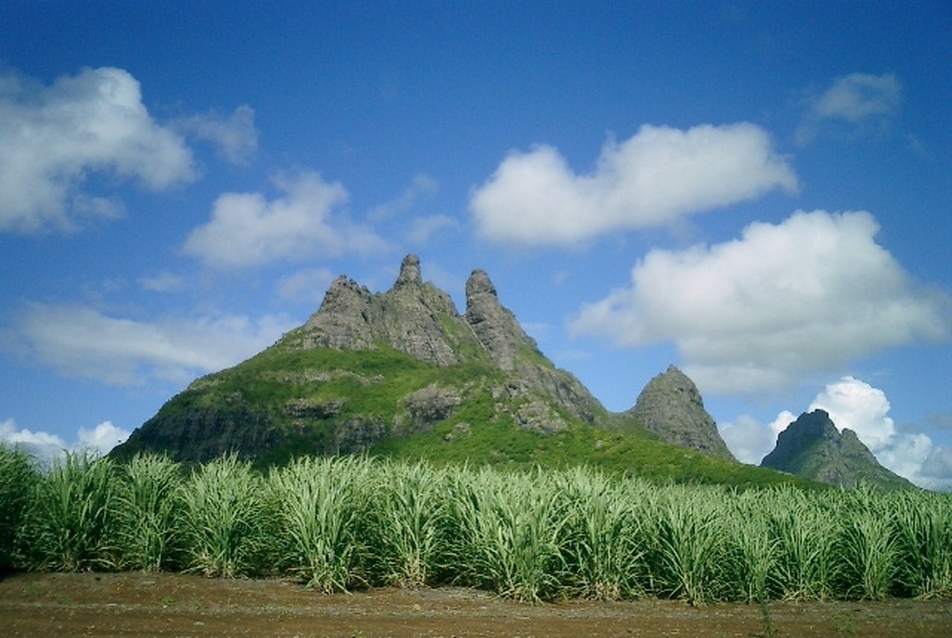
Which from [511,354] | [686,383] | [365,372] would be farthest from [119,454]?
[686,383]

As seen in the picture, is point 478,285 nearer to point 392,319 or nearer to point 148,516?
point 392,319

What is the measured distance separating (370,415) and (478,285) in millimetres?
80878

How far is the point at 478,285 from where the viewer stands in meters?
181

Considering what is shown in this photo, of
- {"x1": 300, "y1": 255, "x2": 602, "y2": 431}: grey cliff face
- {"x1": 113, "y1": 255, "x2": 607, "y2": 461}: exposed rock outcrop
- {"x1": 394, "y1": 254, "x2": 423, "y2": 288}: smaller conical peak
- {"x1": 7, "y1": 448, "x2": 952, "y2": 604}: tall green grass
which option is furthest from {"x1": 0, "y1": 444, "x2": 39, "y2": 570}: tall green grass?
{"x1": 394, "y1": 254, "x2": 423, "y2": 288}: smaller conical peak

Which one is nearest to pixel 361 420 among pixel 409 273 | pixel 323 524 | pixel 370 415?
pixel 370 415

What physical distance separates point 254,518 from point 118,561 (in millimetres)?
2215

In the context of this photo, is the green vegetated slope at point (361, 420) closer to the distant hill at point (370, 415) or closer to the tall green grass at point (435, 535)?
the distant hill at point (370, 415)

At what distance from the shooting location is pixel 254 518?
13.0 meters

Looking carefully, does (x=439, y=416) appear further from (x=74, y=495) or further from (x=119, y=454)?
(x=74, y=495)

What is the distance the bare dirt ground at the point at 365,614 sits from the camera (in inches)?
369

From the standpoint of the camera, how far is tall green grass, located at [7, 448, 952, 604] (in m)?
12.2

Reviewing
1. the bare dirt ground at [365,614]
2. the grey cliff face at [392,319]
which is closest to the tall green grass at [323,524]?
the bare dirt ground at [365,614]

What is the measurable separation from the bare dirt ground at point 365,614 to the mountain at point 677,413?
173766 mm

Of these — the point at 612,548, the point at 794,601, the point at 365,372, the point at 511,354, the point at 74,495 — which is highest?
the point at 511,354
